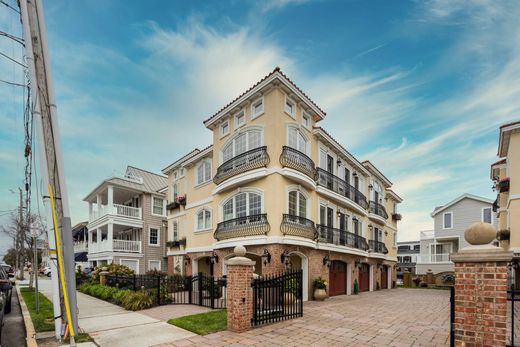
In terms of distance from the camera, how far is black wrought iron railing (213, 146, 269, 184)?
13993 millimetres

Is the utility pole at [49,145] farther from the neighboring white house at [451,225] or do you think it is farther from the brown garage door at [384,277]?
the neighboring white house at [451,225]

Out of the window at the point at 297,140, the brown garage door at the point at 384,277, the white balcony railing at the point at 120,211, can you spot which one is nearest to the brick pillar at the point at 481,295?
the window at the point at 297,140

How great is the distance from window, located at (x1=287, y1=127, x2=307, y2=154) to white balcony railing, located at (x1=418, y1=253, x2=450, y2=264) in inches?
1038

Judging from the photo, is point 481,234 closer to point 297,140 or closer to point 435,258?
point 297,140

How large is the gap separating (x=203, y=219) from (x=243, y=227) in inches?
225

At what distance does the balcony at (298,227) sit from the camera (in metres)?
13.4

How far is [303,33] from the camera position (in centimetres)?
1135

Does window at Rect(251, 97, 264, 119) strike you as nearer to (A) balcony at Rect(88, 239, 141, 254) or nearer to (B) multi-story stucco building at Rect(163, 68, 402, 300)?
(B) multi-story stucco building at Rect(163, 68, 402, 300)

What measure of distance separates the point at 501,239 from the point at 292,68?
1636cm

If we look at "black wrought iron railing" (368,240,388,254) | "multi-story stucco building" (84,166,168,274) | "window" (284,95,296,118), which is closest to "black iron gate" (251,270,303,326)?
"window" (284,95,296,118)

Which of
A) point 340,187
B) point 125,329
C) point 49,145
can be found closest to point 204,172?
point 340,187

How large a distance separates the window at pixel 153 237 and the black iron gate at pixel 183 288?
11.5 metres

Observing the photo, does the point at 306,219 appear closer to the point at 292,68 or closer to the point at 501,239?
the point at 292,68

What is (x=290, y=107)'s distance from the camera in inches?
583
